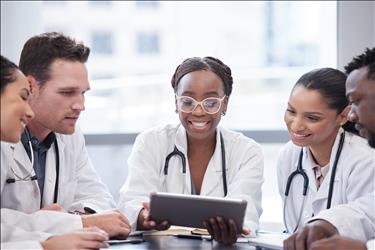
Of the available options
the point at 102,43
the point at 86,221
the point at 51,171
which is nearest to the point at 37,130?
the point at 51,171

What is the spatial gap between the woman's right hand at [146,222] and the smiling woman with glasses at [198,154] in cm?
7

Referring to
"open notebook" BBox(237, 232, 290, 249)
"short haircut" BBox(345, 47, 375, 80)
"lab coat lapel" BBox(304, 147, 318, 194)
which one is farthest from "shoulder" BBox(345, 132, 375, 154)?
"open notebook" BBox(237, 232, 290, 249)

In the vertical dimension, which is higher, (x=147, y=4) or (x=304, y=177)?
(x=147, y=4)

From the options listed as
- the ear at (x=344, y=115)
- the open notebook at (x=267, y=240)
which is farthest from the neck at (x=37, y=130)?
the ear at (x=344, y=115)

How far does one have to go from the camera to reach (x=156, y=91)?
382 cm

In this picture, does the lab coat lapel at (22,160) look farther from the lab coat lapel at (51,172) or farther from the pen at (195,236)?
the pen at (195,236)

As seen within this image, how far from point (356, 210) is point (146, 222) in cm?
68

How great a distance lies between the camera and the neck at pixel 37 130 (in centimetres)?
237

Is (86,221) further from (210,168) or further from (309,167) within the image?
(309,167)

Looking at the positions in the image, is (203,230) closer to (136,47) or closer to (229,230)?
(229,230)

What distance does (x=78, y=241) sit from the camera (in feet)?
5.97

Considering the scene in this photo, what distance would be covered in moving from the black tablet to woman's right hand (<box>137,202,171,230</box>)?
7 cm

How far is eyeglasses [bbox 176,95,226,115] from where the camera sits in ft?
8.16

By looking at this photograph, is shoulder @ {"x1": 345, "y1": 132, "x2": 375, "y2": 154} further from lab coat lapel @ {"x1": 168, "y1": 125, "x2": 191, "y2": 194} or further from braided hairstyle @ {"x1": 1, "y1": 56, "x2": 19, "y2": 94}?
braided hairstyle @ {"x1": 1, "y1": 56, "x2": 19, "y2": 94}
